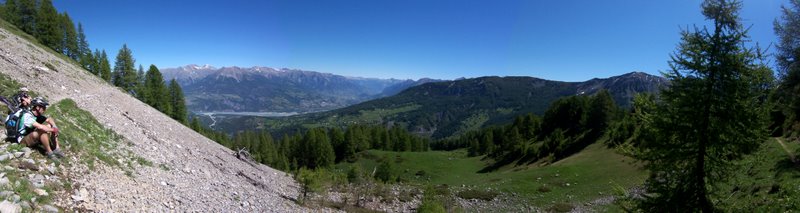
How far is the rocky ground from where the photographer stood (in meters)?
13.2

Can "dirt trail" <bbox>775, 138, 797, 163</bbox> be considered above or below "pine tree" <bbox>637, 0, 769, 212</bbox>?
below

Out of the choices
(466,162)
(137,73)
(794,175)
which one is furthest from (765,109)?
(137,73)

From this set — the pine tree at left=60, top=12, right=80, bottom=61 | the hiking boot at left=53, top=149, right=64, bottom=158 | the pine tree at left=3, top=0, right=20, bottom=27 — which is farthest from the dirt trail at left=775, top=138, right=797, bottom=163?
the pine tree at left=3, top=0, right=20, bottom=27

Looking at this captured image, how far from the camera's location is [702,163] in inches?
528

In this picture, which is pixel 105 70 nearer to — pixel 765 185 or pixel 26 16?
pixel 26 16

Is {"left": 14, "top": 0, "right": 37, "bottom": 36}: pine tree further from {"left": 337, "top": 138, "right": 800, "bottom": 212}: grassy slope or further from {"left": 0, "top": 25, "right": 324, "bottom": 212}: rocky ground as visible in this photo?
{"left": 337, "top": 138, "right": 800, "bottom": 212}: grassy slope

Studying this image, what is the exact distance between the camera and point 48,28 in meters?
81.1

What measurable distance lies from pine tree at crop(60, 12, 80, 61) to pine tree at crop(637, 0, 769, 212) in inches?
4411

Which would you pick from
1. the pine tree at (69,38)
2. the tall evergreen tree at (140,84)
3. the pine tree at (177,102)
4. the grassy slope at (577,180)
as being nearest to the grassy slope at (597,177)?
the grassy slope at (577,180)

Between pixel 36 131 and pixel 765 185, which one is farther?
pixel 765 185

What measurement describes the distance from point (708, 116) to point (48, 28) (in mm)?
109261

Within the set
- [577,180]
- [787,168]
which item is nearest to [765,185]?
[787,168]

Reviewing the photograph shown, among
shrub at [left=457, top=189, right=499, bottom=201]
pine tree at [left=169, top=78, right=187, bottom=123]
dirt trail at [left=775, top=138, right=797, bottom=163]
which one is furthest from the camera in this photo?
pine tree at [left=169, top=78, right=187, bottom=123]

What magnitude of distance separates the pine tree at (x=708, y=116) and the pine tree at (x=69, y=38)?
112m
